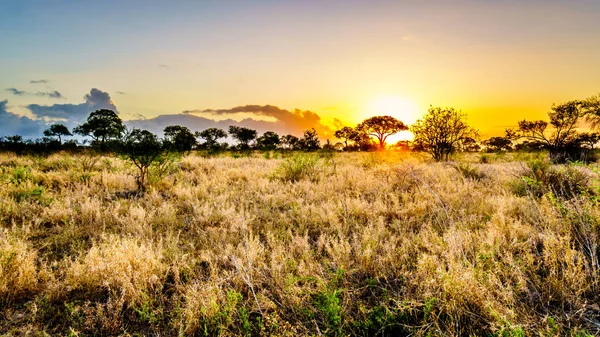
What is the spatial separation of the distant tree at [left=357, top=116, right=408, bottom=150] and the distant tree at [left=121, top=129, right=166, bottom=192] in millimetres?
50620

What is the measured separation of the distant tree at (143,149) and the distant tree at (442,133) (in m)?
16.4

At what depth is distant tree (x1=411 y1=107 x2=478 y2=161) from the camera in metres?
18.2

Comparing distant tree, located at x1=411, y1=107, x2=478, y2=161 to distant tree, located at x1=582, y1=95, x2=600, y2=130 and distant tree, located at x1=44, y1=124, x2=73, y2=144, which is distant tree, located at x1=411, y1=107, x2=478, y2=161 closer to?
distant tree, located at x1=582, y1=95, x2=600, y2=130

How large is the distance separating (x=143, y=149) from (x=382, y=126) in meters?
53.4

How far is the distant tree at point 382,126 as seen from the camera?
185 ft

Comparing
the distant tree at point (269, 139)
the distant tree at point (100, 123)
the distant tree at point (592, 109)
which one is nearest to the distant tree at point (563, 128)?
the distant tree at point (592, 109)

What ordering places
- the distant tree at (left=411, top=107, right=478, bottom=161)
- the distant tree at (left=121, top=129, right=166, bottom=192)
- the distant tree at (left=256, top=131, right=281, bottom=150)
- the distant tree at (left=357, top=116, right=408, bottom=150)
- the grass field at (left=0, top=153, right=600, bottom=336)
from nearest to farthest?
the grass field at (left=0, top=153, right=600, bottom=336), the distant tree at (left=121, top=129, right=166, bottom=192), the distant tree at (left=411, top=107, right=478, bottom=161), the distant tree at (left=357, top=116, right=408, bottom=150), the distant tree at (left=256, top=131, right=281, bottom=150)

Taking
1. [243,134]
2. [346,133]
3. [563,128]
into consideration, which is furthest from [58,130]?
[563,128]

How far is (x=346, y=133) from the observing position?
6347 centimetres

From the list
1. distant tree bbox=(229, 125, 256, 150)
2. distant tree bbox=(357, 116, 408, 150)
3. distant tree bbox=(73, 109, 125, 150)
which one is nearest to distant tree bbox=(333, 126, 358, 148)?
distant tree bbox=(357, 116, 408, 150)

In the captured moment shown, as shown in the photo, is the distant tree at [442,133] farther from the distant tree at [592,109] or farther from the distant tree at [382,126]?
the distant tree at [382,126]

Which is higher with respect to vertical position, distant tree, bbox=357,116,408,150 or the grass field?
distant tree, bbox=357,116,408,150

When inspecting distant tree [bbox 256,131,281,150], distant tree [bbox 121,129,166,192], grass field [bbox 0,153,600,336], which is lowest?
grass field [bbox 0,153,600,336]

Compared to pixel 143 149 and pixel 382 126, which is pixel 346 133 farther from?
pixel 143 149
